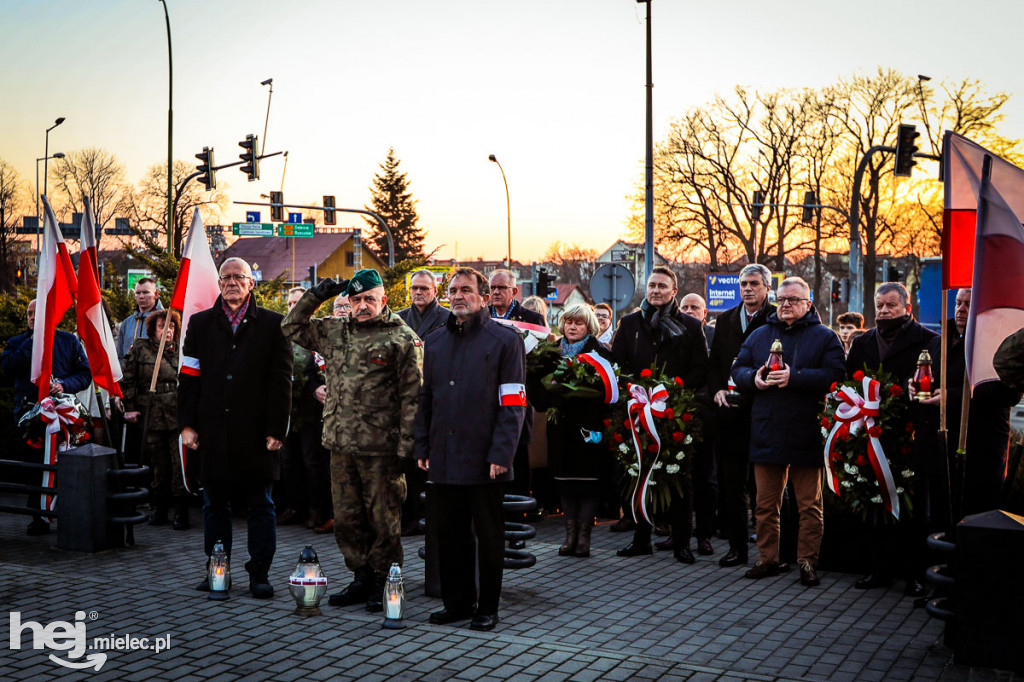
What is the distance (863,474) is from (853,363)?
2.72 feet

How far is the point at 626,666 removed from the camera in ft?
18.7

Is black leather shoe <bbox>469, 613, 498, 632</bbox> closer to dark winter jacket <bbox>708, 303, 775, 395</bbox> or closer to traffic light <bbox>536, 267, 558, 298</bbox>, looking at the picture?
dark winter jacket <bbox>708, 303, 775, 395</bbox>

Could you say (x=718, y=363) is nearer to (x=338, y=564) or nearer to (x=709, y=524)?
(x=709, y=524)

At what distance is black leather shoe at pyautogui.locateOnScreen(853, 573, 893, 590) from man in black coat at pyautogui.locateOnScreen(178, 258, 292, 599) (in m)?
4.09

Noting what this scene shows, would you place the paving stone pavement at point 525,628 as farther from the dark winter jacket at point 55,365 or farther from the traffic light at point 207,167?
the traffic light at point 207,167

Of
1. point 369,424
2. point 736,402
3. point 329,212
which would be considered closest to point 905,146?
point 736,402

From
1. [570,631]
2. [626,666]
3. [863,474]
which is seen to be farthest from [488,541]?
[863,474]

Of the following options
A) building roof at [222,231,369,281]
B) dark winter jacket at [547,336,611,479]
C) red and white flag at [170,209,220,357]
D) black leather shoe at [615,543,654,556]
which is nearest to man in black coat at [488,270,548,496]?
dark winter jacket at [547,336,611,479]

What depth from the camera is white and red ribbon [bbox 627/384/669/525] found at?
28.4ft

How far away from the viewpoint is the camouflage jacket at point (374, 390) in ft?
22.6

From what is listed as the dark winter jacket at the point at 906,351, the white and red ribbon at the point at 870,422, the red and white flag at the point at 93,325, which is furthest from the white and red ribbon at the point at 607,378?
the red and white flag at the point at 93,325

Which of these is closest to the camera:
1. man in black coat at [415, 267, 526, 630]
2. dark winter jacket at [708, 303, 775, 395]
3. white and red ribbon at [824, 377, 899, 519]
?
man in black coat at [415, 267, 526, 630]

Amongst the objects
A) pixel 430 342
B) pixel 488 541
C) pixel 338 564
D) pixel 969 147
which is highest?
pixel 969 147

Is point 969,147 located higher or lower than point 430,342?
higher
